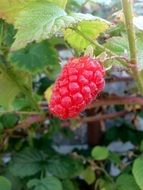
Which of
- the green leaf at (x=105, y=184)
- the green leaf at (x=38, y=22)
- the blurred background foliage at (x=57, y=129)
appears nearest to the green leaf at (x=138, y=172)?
the blurred background foliage at (x=57, y=129)

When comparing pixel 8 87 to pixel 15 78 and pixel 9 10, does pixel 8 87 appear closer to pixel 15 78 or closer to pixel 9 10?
pixel 15 78

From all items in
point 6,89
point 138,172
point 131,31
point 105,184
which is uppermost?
point 131,31

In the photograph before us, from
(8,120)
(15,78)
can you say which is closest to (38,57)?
(15,78)

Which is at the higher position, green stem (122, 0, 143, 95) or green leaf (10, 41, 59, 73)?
green stem (122, 0, 143, 95)

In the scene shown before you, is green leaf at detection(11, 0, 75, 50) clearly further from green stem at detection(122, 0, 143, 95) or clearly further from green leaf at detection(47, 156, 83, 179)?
green leaf at detection(47, 156, 83, 179)

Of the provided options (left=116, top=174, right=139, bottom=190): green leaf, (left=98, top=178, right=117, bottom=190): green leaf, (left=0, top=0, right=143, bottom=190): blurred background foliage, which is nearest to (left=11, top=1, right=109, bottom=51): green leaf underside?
(left=0, top=0, right=143, bottom=190): blurred background foliage
